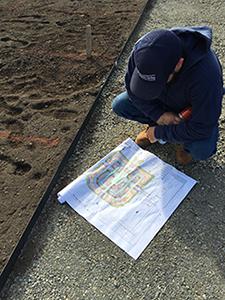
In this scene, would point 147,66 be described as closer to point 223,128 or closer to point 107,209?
point 107,209

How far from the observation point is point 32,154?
9.28 ft

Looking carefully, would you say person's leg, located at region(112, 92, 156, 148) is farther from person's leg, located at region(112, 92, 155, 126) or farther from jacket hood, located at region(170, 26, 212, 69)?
jacket hood, located at region(170, 26, 212, 69)

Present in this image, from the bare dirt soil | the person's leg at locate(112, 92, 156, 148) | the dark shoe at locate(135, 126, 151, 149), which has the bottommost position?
the bare dirt soil

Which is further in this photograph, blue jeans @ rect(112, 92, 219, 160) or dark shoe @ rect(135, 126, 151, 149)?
dark shoe @ rect(135, 126, 151, 149)

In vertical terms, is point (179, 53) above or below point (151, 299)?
above

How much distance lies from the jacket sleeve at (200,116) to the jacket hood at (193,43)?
0.13m

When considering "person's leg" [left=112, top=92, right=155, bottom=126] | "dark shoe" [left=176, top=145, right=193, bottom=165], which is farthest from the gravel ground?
"person's leg" [left=112, top=92, right=155, bottom=126]

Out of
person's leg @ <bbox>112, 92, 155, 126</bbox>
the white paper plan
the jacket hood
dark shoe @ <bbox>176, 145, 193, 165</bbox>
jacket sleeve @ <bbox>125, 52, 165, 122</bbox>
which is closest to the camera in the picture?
the jacket hood

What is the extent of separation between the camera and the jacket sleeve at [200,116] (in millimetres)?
2183

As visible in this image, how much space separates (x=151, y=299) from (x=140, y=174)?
856 millimetres

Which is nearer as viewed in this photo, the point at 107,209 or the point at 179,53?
the point at 179,53

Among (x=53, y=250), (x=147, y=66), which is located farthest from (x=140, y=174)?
(x=147, y=66)

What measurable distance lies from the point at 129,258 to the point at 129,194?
45cm

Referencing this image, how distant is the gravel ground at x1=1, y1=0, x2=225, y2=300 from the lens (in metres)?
2.17
